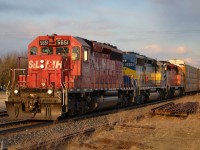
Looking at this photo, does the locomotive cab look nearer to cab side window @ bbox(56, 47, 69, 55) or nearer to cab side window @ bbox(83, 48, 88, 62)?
cab side window @ bbox(56, 47, 69, 55)

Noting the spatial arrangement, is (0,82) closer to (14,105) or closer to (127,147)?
(14,105)

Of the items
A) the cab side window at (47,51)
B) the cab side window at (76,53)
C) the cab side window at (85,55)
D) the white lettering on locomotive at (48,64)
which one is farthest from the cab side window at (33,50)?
the cab side window at (85,55)

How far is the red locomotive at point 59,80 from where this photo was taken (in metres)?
13.4

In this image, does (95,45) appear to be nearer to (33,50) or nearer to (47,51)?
(47,51)

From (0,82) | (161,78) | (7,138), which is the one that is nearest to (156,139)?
(7,138)

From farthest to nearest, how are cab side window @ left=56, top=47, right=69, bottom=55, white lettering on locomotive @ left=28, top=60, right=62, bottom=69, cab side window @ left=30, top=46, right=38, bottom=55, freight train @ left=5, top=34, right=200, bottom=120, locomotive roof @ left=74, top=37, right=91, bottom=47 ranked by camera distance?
cab side window @ left=30, top=46, right=38, bottom=55, locomotive roof @ left=74, top=37, right=91, bottom=47, cab side window @ left=56, top=47, right=69, bottom=55, white lettering on locomotive @ left=28, top=60, right=62, bottom=69, freight train @ left=5, top=34, right=200, bottom=120

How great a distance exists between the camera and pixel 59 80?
14352mm

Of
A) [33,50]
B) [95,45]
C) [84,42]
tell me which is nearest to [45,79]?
[33,50]

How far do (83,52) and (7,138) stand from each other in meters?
6.54

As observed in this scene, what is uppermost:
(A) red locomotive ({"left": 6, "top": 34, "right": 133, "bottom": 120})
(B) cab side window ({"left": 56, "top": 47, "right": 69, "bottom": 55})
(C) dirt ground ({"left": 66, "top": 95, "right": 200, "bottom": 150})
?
(B) cab side window ({"left": 56, "top": 47, "right": 69, "bottom": 55})

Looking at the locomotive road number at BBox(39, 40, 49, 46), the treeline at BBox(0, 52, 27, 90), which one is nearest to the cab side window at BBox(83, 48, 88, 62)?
the locomotive road number at BBox(39, 40, 49, 46)

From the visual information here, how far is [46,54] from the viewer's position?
49.7 ft

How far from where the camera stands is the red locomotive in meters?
13.4

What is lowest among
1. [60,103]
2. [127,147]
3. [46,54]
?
[127,147]
